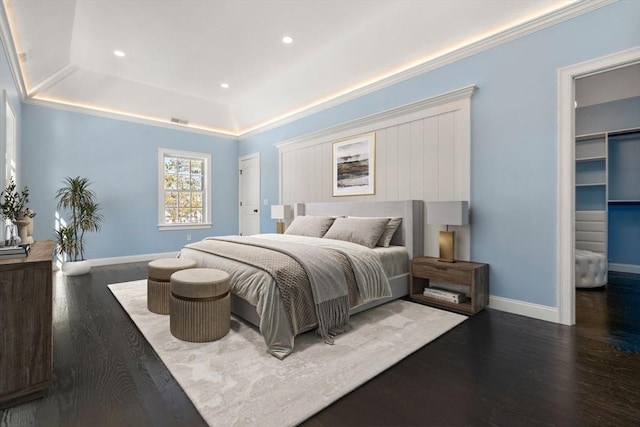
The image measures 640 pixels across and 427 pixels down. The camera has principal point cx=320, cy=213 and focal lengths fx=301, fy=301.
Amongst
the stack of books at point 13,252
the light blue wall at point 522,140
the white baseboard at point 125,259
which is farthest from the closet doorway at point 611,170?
the white baseboard at point 125,259

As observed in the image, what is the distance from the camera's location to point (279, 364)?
199 centimetres

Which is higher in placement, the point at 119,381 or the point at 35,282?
the point at 35,282

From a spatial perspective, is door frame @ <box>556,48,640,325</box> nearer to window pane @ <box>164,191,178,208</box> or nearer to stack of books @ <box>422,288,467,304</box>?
stack of books @ <box>422,288,467,304</box>

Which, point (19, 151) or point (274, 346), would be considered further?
point (19, 151)

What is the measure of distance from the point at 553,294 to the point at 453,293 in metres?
0.86

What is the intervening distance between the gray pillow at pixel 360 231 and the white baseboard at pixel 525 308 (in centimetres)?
136

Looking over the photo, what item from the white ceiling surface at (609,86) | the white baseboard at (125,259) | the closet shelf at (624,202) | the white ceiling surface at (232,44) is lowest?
the white baseboard at (125,259)

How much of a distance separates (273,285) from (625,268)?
18.4ft

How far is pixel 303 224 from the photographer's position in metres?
4.42

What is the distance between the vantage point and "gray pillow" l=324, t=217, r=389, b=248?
354 cm

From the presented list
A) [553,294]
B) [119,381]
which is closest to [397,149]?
[553,294]

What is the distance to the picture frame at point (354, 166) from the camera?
171 inches

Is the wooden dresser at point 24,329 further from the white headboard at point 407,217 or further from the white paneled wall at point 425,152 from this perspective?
the white paneled wall at point 425,152

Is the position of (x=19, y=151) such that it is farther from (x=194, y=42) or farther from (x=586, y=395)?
(x=586, y=395)
